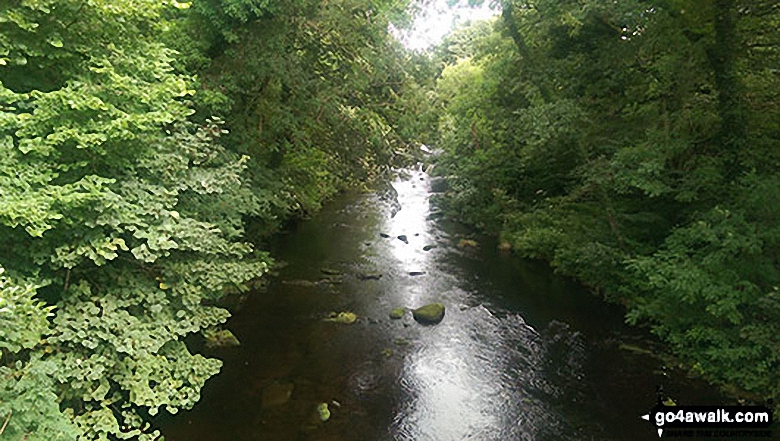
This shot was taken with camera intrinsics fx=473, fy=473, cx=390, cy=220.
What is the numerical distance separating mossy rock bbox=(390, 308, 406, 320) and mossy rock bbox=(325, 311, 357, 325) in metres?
0.97

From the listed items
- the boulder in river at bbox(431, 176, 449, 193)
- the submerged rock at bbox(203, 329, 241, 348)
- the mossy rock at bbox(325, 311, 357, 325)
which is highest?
the boulder in river at bbox(431, 176, 449, 193)

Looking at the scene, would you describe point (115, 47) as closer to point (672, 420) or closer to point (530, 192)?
point (672, 420)

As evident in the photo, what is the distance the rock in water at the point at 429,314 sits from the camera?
11812 mm

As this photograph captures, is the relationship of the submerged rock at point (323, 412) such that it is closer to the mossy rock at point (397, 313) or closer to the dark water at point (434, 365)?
the dark water at point (434, 365)

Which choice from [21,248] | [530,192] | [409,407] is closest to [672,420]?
[409,407]

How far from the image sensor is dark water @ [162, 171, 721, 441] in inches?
A: 306

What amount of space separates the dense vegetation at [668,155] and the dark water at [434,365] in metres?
1.08

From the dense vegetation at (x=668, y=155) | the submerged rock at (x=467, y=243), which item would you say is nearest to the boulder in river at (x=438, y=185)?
the submerged rock at (x=467, y=243)

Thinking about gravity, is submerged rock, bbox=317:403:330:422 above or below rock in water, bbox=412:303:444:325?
below

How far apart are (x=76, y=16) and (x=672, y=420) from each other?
Result: 1021 centimetres

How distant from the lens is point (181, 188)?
5723 mm

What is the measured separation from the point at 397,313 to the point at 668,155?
718 centimetres

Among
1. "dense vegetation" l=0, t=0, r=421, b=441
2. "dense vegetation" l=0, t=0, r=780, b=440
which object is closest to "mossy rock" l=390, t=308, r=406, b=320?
"dense vegetation" l=0, t=0, r=780, b=440

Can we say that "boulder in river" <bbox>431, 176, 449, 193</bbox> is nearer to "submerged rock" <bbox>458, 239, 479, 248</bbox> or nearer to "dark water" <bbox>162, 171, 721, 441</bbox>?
"submerged rock" <bbox>458, 239, 479, 248</bbox>
